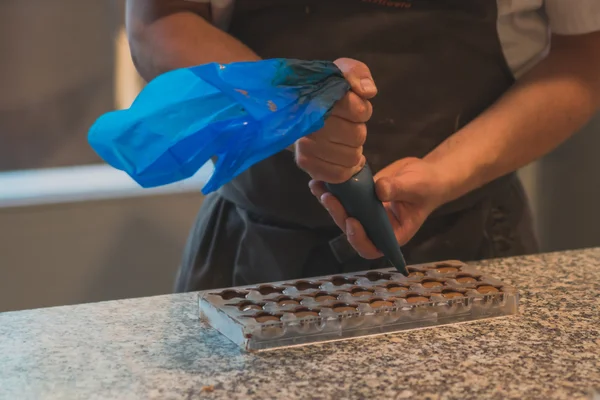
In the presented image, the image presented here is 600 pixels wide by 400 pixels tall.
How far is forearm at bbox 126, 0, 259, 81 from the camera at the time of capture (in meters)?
0.78

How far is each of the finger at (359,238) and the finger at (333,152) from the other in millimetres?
56

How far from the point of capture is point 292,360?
551 mm

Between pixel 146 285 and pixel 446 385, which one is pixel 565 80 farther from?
pixel 146 285

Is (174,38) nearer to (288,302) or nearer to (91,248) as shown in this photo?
(288,302)

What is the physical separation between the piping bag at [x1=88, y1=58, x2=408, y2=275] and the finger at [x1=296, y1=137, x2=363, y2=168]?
5cm

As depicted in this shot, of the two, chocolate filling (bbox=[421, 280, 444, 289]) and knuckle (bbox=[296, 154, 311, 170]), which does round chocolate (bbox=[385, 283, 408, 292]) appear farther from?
knuckle (bbox=[296, 154, 311, 170])

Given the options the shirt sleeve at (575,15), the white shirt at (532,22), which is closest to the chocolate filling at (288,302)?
the white shirt at (532,22)

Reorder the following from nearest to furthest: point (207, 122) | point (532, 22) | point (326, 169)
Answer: point (207, 122) → point (326, 169) → point (532, 22)

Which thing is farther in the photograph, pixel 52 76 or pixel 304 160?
pixel 52 76

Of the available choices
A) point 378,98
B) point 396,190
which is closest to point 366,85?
point 396,190

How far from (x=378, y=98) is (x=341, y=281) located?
0.25 metres

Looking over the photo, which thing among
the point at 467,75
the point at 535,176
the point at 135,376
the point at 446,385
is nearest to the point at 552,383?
the point at 446,385

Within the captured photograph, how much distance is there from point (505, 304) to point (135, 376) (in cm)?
31

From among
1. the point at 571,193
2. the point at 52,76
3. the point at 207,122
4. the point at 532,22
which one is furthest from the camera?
the point at 571,193
